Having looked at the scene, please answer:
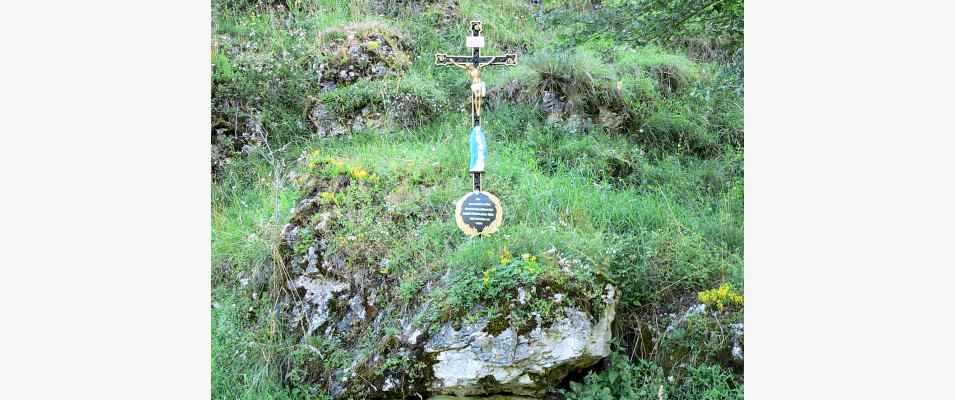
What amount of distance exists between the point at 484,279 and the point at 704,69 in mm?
2691

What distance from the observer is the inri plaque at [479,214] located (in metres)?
3.71

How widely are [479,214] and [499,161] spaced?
937mm

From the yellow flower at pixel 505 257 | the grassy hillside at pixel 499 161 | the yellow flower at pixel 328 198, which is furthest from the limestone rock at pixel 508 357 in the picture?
the yellow flower at pixel 328 198

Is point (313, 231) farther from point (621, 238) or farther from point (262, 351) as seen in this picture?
point (621, 238)

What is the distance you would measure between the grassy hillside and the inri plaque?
12 centimetres

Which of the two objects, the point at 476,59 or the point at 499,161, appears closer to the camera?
the point at 476,59

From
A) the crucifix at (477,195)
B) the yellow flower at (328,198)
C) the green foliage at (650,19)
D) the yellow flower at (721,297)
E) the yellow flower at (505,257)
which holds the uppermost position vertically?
the green foliage at (650,19)

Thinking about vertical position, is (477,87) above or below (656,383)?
above

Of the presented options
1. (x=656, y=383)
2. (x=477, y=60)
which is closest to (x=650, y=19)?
(x=477, y=60)

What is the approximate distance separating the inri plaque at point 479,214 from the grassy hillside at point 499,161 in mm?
115

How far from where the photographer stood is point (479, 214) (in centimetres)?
372

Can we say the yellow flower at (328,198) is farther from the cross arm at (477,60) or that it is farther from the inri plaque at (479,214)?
the cross arm at (477,60)

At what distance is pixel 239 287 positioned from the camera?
425 cm

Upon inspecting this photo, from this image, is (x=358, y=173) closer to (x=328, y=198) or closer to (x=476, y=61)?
(x=328, y=198)
